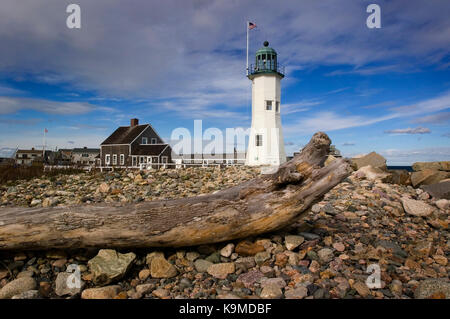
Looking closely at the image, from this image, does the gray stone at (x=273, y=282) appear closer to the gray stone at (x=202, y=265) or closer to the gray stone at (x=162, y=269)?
the gray stone at (x=202, y=265)

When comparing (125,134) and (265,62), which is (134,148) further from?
(265,62)

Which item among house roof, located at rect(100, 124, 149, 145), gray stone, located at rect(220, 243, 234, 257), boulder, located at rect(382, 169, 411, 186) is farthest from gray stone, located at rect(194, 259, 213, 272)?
house roof, located at rect(100, 124, 149, 145)

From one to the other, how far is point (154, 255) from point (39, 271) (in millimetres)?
1886

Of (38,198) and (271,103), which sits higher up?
(271,103)

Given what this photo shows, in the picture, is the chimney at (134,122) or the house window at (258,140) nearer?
the house window at (258,140)

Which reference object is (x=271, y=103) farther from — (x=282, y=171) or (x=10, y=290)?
(x=10, y=290)

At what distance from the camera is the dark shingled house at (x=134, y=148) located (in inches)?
1214

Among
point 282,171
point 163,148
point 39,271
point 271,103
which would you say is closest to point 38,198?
point 39,271

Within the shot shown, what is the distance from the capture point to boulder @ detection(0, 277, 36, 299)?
4.21 m

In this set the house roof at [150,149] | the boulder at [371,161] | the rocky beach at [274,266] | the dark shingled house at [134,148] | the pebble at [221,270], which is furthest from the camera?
the dark shingled house at [134,148]

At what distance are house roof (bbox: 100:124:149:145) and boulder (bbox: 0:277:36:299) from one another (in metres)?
28.5

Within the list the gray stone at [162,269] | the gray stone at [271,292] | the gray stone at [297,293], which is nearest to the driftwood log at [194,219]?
the gray stone at [162,269]

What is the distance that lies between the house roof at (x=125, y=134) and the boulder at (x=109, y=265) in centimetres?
2842
